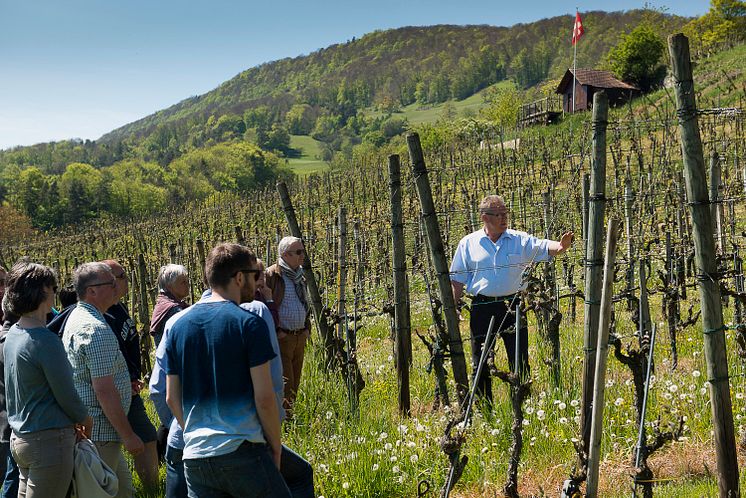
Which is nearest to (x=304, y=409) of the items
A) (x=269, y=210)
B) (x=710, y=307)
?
(x=710, y=307)

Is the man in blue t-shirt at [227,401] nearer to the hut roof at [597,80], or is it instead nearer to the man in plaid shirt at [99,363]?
the man in plaid shirt at [99,363]

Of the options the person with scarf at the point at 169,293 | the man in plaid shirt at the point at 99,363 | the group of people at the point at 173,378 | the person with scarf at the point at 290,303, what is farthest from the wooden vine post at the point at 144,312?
the man in plaid shirt at the point at 99,363

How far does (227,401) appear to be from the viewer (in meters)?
2.76

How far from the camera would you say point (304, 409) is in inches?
208

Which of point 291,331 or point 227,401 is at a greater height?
point 227,401

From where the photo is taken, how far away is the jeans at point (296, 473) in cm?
322

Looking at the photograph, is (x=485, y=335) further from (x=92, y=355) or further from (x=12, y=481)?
(x=12, y=481)

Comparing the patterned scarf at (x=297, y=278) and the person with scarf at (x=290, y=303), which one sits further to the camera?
the patterned scarf at (x=297, y=278)

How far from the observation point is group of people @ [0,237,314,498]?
2.75m

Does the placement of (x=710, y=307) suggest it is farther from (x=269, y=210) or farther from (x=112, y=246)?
(x=112, y=246)

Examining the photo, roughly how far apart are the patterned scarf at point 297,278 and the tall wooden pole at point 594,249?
245 centimetres

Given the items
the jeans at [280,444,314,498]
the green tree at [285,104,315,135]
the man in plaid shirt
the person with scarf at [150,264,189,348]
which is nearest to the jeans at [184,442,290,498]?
the jeans at [280,444,314,498]

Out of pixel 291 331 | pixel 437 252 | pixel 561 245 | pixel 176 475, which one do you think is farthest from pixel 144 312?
pixel 176 475

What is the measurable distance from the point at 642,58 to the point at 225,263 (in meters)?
50.8
